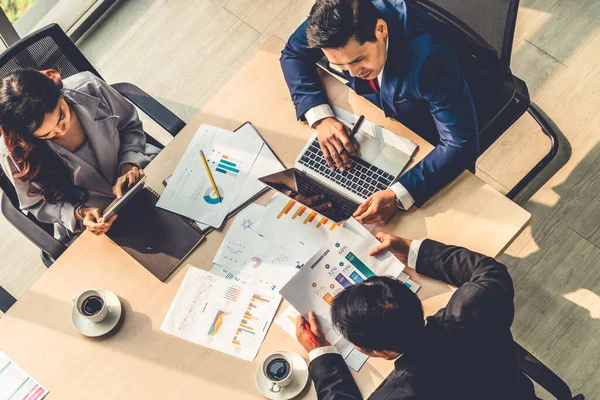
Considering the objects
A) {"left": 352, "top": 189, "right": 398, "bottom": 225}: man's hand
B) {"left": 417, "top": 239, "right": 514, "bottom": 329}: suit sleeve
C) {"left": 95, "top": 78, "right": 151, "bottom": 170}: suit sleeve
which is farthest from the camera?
{"left": 95, "top": 78, "right": 151, "bottom": 170}: suit sleeve

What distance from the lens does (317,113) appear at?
1.87 metres

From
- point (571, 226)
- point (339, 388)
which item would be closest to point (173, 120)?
point (339, 388)

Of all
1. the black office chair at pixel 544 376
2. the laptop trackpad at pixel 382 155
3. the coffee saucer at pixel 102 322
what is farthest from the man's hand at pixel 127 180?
the black office chair at pixel 544 376

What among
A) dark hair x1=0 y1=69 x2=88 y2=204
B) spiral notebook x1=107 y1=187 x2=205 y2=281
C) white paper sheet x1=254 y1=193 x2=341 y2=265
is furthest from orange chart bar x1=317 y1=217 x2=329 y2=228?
dark hair x1=0 y1=69 x2=88 y2=204

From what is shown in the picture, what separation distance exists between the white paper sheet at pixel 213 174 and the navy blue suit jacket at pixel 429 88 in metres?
0.46

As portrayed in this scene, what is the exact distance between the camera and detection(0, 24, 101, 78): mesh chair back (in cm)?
182

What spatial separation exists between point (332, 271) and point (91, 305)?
0.67 metres

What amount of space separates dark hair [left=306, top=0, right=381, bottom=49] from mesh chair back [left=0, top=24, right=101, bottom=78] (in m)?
0.79

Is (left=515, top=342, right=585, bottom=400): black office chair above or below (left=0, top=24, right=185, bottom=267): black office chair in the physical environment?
above

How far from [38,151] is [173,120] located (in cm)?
41

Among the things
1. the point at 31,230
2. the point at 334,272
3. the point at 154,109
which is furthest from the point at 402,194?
the point at 31,230

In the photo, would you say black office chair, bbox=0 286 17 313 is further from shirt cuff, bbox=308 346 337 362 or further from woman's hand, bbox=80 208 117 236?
shirt cuff, bbox=308 346 337 362

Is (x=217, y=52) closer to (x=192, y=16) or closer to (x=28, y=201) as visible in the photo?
(x=192, y=16)

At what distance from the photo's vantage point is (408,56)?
1748 millimetres
